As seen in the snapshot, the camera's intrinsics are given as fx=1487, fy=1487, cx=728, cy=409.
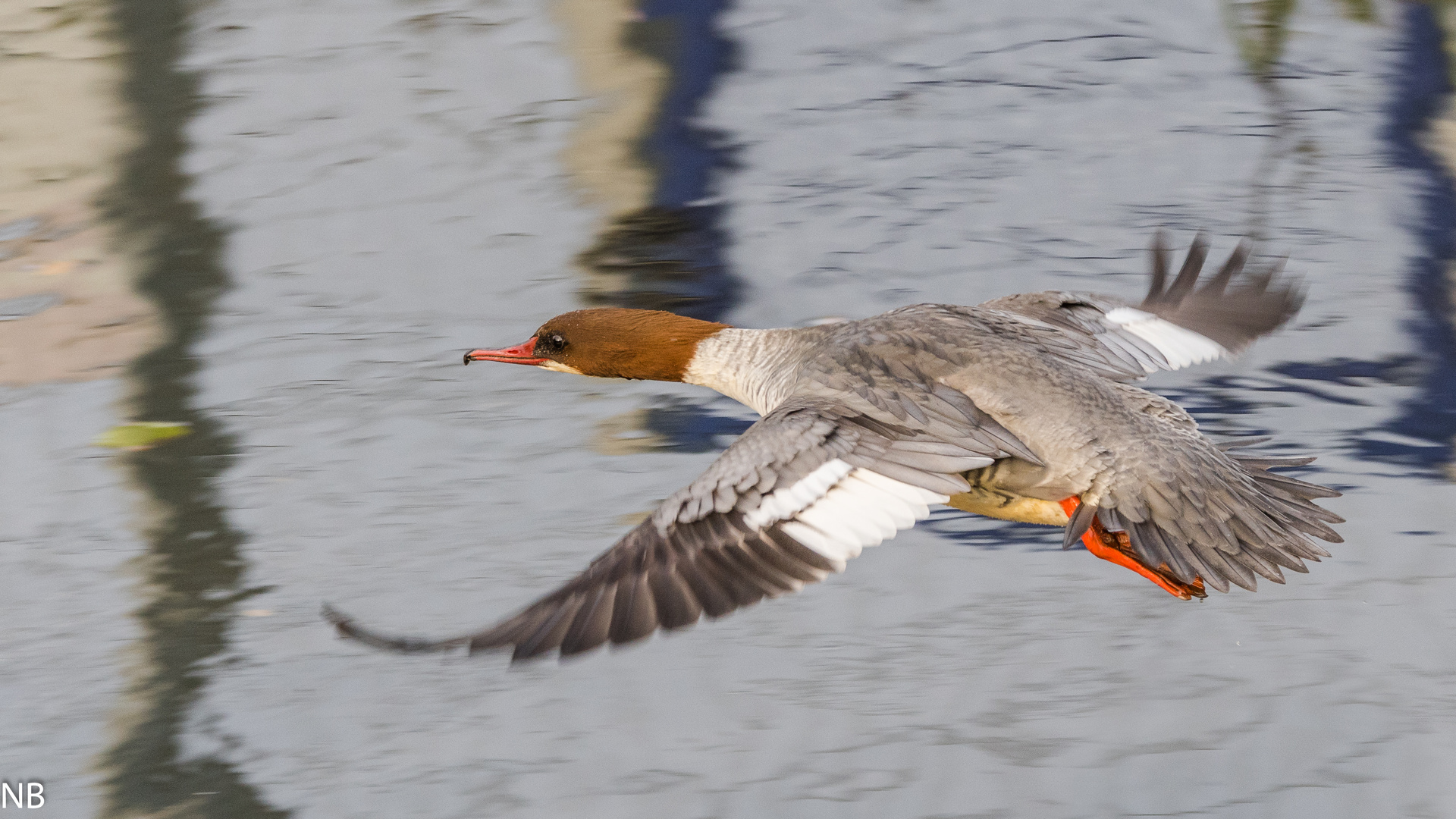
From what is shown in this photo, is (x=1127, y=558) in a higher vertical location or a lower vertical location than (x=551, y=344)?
lower

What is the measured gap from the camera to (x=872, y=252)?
4.36m

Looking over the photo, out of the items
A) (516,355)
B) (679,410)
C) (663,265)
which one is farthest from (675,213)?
(516,355)

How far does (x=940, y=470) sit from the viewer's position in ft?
8.98

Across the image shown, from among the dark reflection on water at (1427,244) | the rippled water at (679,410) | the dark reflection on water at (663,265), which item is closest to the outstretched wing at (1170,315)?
the rippled water at (679,410)

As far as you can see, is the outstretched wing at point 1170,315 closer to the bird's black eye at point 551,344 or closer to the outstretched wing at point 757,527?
the outstretched wing at point 757,527

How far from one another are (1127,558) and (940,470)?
0.55m

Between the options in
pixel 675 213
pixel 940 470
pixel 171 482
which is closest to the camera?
pixel 940 470

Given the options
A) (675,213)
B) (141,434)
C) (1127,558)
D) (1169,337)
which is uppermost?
(675,213)

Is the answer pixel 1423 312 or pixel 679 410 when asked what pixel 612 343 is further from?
pixel 1423 312

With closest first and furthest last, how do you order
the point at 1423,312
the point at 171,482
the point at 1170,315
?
the point at 171,482 < the point at 1170,315 < the point at 1423,312

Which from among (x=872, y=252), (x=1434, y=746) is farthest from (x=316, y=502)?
(x=1434, y=746)

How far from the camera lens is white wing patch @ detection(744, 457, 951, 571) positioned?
8.48 ft

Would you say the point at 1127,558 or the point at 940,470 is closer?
the point at 940,470

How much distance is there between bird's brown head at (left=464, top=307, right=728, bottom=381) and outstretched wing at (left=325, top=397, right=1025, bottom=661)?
0.86m
